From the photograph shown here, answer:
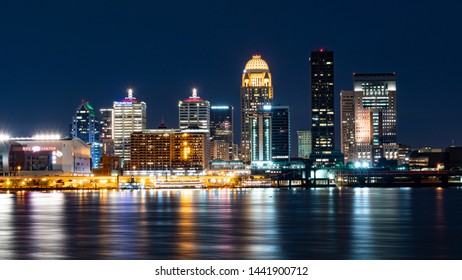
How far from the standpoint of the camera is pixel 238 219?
76562 mm

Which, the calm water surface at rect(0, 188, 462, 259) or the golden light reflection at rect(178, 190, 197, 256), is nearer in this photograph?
the calm water surface at rect(0, 188, 462, 259)

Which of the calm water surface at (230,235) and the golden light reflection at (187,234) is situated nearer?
the calm water surface at (230,235)

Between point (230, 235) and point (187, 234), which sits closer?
point (230, 235)

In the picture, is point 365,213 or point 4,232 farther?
point 365,213

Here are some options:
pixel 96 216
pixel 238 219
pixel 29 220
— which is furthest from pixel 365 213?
pixel 29 220

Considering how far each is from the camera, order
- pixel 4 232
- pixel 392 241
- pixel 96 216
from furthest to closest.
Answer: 1. pixel 96 216
2. pixel 4 232
3. pixel 392 241

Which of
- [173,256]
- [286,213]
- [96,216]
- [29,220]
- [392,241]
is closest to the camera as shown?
[173,256]

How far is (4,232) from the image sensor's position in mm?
62875
